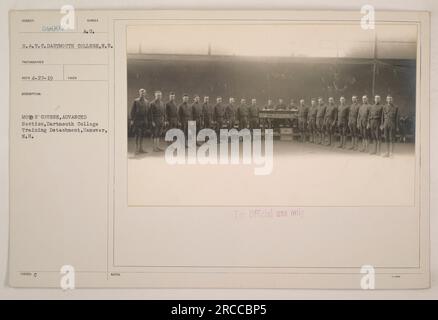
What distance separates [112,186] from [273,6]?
80cm

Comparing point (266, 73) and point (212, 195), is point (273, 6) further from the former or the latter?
point (212, 195)

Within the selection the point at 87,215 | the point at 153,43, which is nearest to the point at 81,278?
the point at 87,215

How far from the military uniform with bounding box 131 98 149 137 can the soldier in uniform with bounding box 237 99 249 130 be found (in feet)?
1.01

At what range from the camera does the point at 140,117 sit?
145 cm

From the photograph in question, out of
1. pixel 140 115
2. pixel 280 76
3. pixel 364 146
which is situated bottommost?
pixel 364 146

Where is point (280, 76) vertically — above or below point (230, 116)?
above

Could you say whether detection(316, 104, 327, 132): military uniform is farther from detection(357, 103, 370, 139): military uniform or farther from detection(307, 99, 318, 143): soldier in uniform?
detection(357, 103, 370, 139): military uniform

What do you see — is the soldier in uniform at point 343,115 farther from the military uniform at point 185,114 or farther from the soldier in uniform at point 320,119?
the military uniform at point 185,114

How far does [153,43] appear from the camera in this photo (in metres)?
1.44

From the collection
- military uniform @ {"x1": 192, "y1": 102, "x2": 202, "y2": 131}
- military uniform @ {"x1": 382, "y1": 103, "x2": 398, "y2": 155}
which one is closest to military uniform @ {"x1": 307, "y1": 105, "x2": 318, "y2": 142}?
military uniform @ {"x1": 382, "y1": 103, "x2": 398, "y2": 155}

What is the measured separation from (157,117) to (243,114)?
285 millimetres

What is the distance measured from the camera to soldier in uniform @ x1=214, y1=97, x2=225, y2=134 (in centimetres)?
145

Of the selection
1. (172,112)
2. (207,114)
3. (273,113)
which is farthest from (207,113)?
(273,113)

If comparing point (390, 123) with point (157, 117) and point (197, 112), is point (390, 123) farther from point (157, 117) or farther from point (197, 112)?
point (157, 117)
